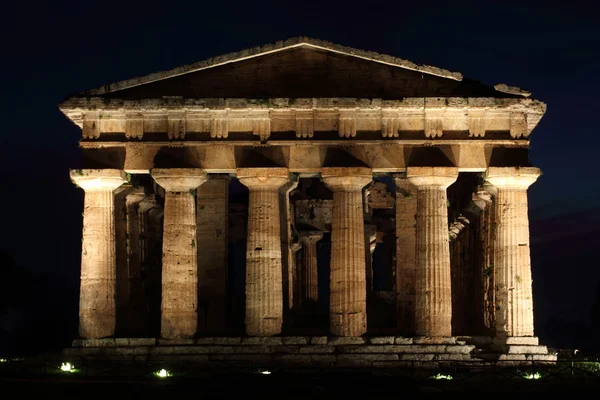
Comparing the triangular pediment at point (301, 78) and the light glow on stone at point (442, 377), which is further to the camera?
the triangular pediment at point (301, 78)

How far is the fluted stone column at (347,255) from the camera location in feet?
139

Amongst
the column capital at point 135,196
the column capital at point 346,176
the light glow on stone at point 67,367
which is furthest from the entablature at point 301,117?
the light glow on stone at point 67,367

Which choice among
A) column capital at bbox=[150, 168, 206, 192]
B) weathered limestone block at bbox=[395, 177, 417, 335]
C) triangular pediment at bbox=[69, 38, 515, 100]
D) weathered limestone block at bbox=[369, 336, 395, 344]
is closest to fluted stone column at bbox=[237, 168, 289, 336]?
column capital at bbox=[150, 168, 206, 192]

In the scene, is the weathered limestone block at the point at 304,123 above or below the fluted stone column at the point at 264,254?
above

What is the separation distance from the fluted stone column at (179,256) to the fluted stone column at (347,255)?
16.6 feet

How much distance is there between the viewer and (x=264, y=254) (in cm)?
4272

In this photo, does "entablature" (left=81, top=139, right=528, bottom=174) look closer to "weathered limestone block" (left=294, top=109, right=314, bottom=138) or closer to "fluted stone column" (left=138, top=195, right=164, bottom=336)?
"weathered limestone block" (left=294, top=109, right=314, bottom=138)

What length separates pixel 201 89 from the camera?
43469 mm

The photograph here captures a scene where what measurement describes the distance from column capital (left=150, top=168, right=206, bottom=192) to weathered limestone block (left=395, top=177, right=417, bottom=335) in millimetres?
8967

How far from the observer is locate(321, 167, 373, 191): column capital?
42.5 meters

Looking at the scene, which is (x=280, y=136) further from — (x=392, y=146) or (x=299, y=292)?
(x=299, y=292)

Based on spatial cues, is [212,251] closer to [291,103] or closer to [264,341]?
[264,341]

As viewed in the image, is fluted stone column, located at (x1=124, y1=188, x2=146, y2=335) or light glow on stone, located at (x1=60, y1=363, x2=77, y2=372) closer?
light glow on stone, located at (x1=60, y1=363, x2=77, y2=372)

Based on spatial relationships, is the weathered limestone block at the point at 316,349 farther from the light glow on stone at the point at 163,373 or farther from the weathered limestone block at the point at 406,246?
the light glow on stone at the point at 163,373
